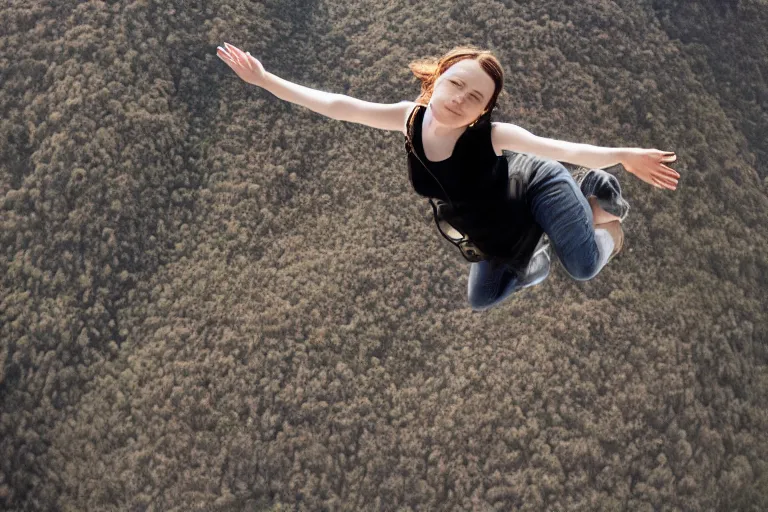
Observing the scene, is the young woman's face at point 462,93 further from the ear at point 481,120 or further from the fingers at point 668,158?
the fingers at point 668,158

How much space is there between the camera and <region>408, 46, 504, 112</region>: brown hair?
192 centimetres

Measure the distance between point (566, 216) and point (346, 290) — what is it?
1.94 meters

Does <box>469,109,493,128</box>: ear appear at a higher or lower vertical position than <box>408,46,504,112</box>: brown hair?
lower

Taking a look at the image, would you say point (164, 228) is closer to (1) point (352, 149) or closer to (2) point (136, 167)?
(2) point (136, 167)

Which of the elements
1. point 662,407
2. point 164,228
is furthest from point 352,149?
point 662,407

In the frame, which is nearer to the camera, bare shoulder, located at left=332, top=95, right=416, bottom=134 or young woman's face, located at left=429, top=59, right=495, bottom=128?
young woman's face, located at left=429, top=59, right=495, bottom=128

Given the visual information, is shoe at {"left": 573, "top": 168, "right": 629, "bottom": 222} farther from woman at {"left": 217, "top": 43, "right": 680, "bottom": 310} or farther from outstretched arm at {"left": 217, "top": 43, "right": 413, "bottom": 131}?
outstretched arm at {"left": 217, "top": 43, "right": 413, "bottom": 131}

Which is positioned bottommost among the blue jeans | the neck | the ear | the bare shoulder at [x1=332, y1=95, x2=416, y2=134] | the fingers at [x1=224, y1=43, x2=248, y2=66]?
the blue jeans

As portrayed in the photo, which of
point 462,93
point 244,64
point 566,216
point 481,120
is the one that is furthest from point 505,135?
point 244,64

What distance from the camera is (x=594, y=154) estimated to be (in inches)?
73.0

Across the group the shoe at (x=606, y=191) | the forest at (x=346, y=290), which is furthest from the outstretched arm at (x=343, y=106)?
the forest at (x=346, y=290)

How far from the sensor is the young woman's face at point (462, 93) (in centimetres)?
191

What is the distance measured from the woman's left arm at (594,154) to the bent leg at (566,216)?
18 cm

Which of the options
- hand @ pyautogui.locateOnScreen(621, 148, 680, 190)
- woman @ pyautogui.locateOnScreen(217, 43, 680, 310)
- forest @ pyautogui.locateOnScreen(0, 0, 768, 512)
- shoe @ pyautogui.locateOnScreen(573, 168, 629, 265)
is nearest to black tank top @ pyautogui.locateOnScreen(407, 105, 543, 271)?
woman @ pyautogui.locateOnScreen(217, 43, 680, 310)
